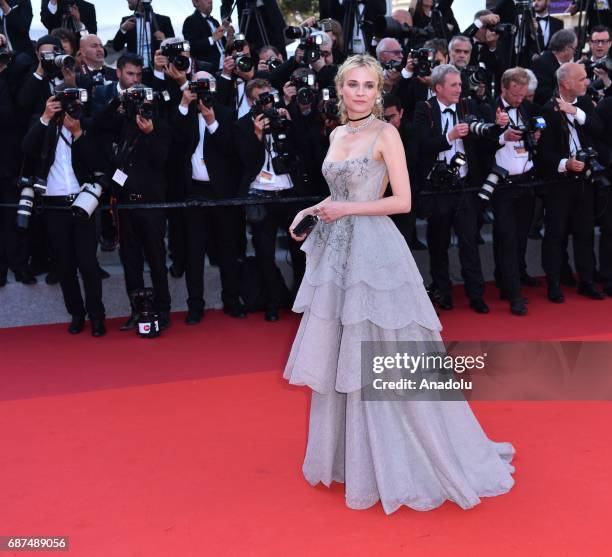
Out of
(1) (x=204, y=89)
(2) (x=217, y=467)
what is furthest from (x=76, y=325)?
(2) (x=217, y=467)

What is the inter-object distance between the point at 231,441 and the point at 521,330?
2764mm

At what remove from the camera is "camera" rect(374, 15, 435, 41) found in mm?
7883

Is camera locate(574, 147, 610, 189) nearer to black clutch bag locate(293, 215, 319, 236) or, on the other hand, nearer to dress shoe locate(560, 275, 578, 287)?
dress shoe locate(560, 275, 578, 287)

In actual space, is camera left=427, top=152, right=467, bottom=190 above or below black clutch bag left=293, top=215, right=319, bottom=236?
below

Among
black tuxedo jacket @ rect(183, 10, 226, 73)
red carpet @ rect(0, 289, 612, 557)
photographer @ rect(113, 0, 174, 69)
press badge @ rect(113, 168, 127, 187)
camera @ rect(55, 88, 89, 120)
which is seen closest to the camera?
red carpet @ rect(0, 289, 612, 557)

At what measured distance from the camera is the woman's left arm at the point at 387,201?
136 inches

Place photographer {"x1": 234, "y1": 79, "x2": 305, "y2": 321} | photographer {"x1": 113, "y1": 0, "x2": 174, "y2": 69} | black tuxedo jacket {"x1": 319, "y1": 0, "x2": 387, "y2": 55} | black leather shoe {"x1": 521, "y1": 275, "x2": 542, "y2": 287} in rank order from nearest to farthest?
photographer {"x1": 234, "y1": 79, "x2": 305, "y2": 321}, black leather shoe {"x1": 521, "y1": 275, "x2": 542, "y2": 287}, photographer {"x1": 113, "y1": 0, "x2": 174, "y2": 69}, black tuxedo jacket {"x1": 319, "y1": 0, "x2": 387, "y2": 55}

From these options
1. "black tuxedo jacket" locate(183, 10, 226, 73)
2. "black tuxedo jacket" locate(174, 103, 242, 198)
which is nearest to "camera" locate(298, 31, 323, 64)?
"black tuxedo jacket" locate(174, 103, 242, 198)

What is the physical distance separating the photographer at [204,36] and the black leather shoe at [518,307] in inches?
132

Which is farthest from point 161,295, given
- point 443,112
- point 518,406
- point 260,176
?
point 518,406

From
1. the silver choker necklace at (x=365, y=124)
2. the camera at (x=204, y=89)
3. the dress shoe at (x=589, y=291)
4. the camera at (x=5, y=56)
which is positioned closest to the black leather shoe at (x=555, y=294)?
the dress shoe at (x=589, y=291)

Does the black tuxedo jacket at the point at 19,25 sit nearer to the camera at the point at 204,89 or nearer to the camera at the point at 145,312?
the camera at the point at 204,89

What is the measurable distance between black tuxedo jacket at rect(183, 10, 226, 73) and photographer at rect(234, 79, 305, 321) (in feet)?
5.45

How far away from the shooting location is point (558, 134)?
6.99 meters
